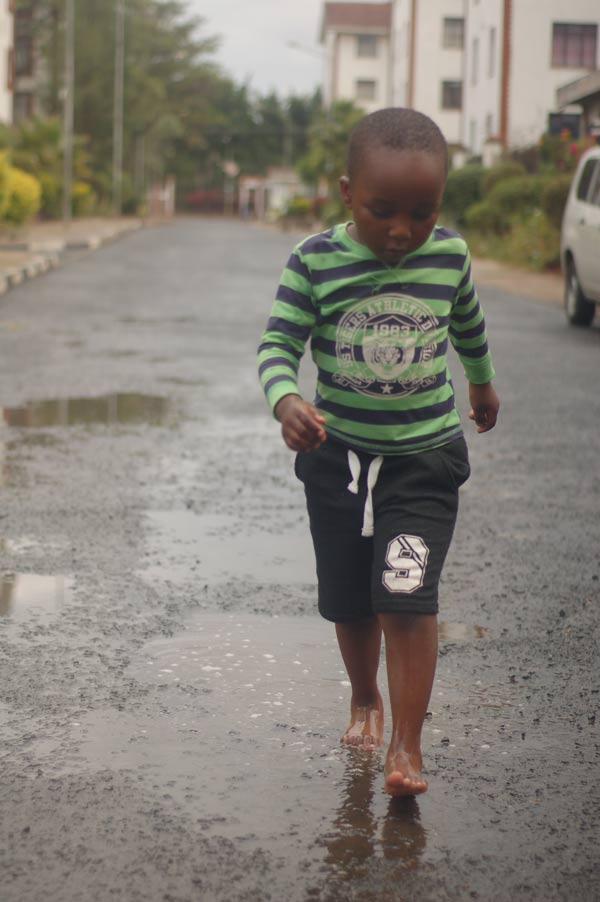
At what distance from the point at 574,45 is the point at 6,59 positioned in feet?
60.6

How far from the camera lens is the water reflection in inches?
112

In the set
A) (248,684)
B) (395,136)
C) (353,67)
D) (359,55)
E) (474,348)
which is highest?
(359,55)

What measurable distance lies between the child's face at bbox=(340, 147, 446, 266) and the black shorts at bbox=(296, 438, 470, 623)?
465 mm

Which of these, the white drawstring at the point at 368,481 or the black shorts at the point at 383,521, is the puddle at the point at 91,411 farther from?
the white drawstring at the point at 368,481

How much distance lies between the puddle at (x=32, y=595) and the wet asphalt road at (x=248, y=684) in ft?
0.05

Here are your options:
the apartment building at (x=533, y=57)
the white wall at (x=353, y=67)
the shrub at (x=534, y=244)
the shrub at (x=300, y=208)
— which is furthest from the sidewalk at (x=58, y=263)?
the white wall at (x=353, y=67)

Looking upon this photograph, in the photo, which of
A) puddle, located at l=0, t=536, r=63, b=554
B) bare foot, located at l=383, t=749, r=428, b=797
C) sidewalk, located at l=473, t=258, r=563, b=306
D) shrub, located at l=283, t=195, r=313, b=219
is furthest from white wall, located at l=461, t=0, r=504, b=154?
bare foot, located at l=383, t=749, r=428, b=797

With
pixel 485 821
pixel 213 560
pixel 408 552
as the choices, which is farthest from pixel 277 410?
pixel 213 560

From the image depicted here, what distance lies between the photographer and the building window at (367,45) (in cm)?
8450

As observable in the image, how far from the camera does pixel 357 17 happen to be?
8456 cm

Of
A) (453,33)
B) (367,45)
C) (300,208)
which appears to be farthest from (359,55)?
(453,33)

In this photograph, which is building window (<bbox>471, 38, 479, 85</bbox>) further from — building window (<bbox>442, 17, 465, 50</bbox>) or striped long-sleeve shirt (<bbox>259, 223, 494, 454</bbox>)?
striped long-sleeve shirt (<bbox>259, 223, 494, 454</bbox>)

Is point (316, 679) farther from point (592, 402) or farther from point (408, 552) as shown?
point (592, 402)

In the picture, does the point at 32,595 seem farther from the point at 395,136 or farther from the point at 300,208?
the point at 300,208
